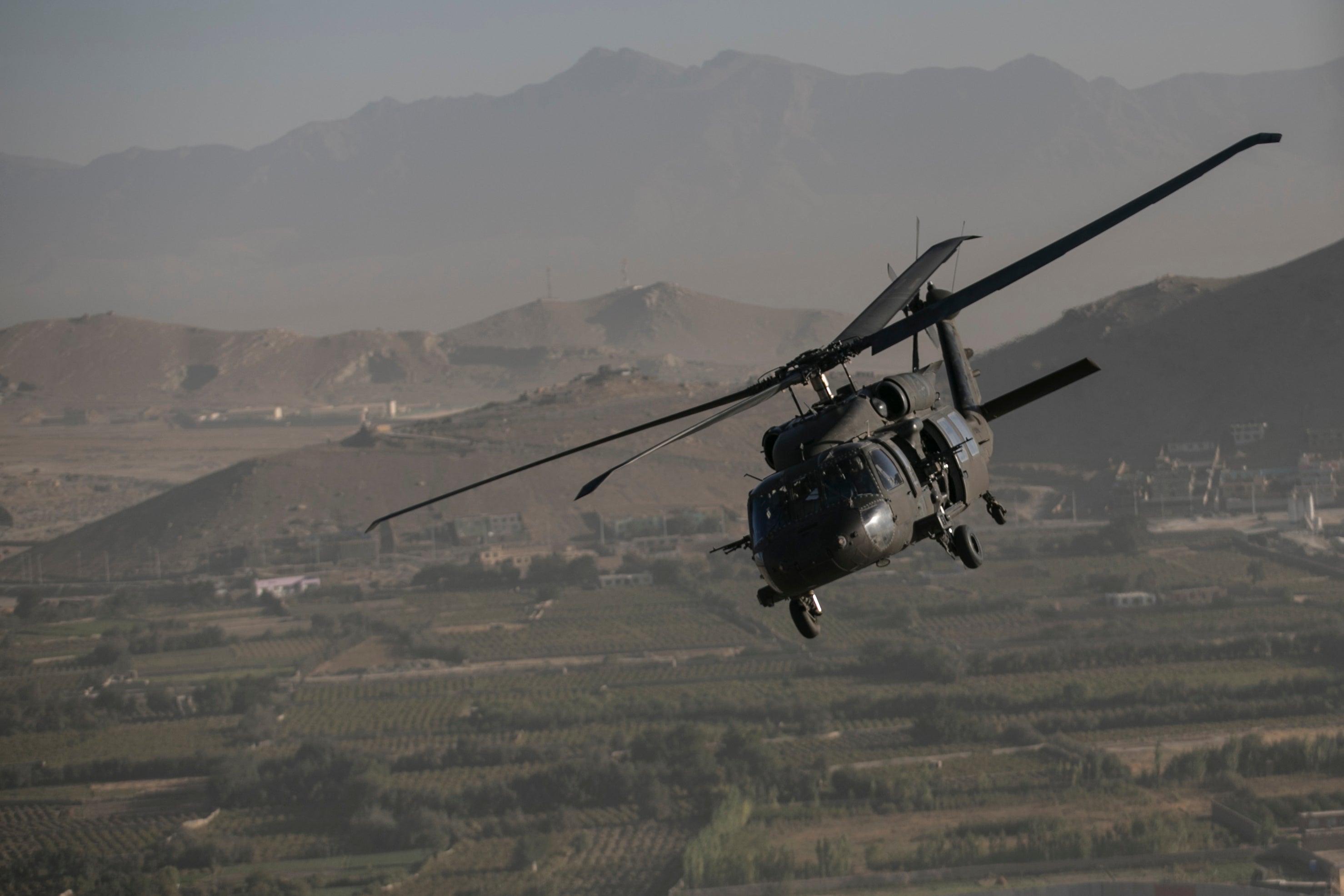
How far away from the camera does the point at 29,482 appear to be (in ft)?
597

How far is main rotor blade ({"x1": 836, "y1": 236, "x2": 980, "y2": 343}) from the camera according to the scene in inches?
746

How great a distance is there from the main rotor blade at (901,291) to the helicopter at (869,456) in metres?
0.04

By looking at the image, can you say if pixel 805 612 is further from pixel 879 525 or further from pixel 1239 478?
pixel 1239 478

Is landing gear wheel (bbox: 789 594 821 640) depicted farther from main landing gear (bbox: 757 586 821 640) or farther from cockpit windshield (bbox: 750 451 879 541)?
cockpit windshield (bbox: 750 451 879 541)

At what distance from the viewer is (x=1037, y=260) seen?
16859 mm

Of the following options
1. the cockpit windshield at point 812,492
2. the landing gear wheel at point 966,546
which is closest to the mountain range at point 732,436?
the landing gear wheel at point 966,546

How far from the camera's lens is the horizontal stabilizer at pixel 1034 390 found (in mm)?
18469

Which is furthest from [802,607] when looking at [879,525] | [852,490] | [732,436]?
[732,436]

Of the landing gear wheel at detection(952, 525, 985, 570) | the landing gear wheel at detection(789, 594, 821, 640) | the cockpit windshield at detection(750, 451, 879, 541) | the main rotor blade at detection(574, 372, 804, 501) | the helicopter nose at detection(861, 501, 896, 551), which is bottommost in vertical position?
the landing gear wheel at detection(789, 594, 821, 640)

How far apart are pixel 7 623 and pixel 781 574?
115m

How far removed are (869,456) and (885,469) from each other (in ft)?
0.80

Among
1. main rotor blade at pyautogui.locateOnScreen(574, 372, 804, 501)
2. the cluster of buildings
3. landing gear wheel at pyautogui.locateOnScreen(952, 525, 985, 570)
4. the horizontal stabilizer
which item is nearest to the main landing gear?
landing gear wheel at pyautogui.locateOnScreen(952, 525, 985, 570)

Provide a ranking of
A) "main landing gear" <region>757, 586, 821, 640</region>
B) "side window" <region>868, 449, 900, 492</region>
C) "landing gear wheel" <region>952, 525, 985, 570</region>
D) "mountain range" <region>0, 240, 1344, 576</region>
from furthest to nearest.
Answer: "mountain range" <region>0, 240, 1344, 576</region> → "landing gear wheel" <region>952, 525, 985, 570</region> → "side window" <region>868, 449, 900, 492</region> → "main landing gear" <region>757, 586, 821, 640</region>

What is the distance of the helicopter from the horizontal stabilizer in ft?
0.11
